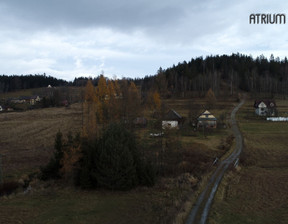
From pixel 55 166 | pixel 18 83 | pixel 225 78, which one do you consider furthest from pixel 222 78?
pixel 18 83

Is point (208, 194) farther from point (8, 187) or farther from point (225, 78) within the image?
point (225, 78)

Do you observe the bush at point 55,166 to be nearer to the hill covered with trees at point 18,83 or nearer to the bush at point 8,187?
the bush at point 8,187

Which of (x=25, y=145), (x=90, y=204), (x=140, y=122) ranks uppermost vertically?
(x=140, y=122)

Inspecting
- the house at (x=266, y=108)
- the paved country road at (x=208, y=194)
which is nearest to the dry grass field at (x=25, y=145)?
the paved country road at (x=208, y=194)

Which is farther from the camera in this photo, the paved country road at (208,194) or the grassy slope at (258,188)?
the grassy slope at (258,188)

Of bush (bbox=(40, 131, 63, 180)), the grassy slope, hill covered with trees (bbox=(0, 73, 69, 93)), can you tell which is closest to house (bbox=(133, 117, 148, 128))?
the grassy slope

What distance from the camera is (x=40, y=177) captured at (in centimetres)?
2584

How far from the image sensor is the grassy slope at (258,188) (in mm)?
15109

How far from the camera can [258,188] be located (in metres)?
21.1

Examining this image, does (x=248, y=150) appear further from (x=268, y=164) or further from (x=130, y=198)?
(x=130, y=198)

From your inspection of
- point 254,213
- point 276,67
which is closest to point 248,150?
point 254,213

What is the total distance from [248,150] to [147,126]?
2528 centimetres

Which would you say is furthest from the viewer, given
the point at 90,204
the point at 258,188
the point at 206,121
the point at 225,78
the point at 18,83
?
the point at 18,83

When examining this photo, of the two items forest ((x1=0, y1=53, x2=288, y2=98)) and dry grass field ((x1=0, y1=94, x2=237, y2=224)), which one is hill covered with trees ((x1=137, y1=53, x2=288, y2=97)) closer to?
forest ((x1=0, y1=53, x2=288, y2=98))
